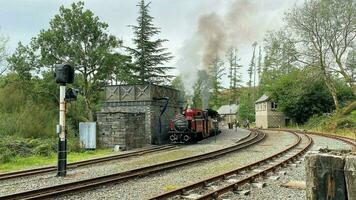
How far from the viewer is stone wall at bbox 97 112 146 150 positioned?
2028cm

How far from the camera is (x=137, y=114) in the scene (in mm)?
21828

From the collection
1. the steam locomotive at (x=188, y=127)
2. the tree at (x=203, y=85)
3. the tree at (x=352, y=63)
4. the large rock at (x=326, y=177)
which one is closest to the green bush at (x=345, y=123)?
the tree at (x=352, y=63)

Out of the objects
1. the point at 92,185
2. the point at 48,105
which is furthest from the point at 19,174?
the point at 48,105

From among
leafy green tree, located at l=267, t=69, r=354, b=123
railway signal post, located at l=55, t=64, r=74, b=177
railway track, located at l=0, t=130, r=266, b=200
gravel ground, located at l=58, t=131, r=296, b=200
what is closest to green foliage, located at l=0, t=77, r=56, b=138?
railway signal post, located at l=55, t=64, r=74, b=177

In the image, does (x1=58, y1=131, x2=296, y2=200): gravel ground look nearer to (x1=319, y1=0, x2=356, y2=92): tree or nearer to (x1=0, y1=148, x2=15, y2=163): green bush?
(x1=0, y1=148, x2=15, y2=163): green bush

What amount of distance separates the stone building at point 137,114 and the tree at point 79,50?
4.00 m

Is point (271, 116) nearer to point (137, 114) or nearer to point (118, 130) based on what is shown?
point (137, 114)

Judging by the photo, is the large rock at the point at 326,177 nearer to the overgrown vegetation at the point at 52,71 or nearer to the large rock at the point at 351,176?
the large rock at the point at 351,176

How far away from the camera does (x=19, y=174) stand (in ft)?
37.6

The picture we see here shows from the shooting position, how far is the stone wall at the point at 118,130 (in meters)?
20.3

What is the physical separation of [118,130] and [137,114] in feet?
6.33

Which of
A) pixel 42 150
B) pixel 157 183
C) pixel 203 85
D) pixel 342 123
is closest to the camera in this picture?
pixel 157 183

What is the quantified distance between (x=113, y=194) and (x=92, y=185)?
919 millimetres

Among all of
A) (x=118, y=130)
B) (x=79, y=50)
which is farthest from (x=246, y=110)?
(x=118, y=130)
